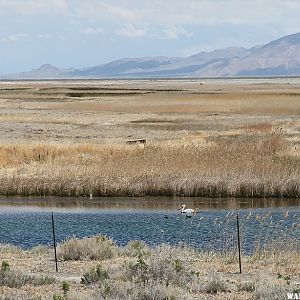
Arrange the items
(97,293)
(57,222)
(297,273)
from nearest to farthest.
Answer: (97,293), (297,273), (57,222)

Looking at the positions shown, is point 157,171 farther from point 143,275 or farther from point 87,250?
point 143,275

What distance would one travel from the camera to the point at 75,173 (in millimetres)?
30875

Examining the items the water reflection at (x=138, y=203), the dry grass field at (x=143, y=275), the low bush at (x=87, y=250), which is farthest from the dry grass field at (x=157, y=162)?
the low bush at (x=87, y=250)

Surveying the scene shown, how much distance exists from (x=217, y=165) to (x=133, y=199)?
395cm

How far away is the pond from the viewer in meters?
19.8

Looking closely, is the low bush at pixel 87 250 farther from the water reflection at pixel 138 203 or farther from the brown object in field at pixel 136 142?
the brown object in field at pixel 136 142

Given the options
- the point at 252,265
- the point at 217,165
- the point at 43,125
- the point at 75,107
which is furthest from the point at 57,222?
the point at 75,107

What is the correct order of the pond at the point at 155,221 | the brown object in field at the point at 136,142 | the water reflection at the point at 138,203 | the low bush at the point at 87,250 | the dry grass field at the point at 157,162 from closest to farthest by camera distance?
the low bush at the point at 87,250 < the pond at the point at 155,221 < the water reflection at the point at 138,203 < the dry grass field at the point at 157,162 < the brown object in field at the point at 136,142

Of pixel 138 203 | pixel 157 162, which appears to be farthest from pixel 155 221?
pixel 157 162

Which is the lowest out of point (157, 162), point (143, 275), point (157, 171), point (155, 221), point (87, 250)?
point (155, 221)

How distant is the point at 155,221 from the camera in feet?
80.6

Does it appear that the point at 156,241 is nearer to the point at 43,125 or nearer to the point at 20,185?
the point at 20,185

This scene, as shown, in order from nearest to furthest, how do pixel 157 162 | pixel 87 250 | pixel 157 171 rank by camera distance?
pixel 87 250 < pixel 157 171 < pixel 157 162

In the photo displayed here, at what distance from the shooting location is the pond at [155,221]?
19844mm
